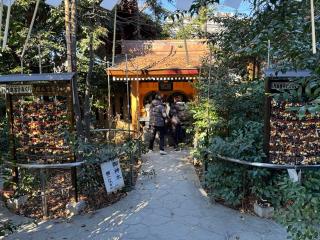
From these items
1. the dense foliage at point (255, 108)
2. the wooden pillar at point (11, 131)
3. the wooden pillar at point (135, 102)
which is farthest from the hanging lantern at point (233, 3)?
the wooden pillar at point (135, 102)

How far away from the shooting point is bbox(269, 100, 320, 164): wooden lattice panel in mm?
5398

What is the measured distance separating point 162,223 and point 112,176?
4.85ft

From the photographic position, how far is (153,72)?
1184 centimetres

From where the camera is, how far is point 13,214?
6.03 meters

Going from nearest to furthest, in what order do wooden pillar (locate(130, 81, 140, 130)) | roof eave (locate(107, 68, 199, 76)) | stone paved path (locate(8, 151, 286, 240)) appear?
stone paved path (locate(8, 151, 286, 240)) < roof eave (locate(107, 68, 199, 76)) < wooden pillar (locate(130, 81, 140, 130))

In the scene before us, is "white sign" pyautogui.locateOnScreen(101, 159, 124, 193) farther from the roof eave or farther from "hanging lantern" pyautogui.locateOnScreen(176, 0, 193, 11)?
the roof eave

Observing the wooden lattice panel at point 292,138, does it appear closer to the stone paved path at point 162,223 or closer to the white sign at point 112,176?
the stone paved path at point 162,223

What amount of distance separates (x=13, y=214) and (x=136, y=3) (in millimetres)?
11336

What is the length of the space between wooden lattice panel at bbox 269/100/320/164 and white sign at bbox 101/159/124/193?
2790 mm

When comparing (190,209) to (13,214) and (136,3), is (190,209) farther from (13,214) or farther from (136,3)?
(136,3)

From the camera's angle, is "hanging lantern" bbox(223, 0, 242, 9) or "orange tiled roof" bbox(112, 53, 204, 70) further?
"orange tiled roof" bbox(112, 53, 204, 70)

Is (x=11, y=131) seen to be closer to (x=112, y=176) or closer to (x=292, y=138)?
(x=112, y=176)

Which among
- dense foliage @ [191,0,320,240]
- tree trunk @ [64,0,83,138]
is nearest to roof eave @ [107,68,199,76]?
dense foliage @ [191,0,320,240]

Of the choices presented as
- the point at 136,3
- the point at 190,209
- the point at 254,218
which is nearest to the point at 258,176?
the point at 254,218
